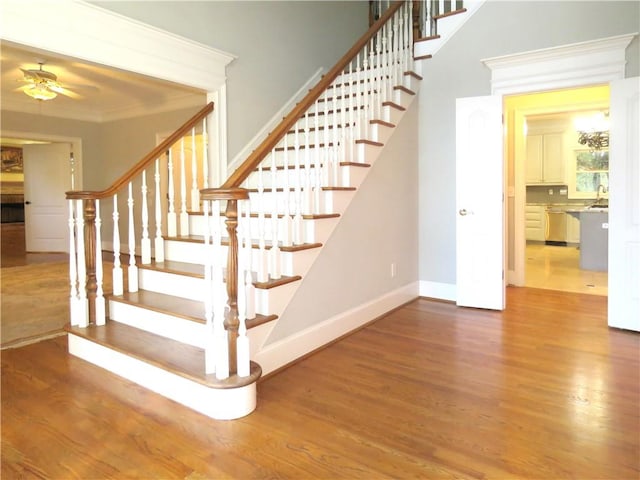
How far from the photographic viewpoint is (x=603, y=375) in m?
2.53

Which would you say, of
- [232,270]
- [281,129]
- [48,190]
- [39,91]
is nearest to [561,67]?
[281,129]

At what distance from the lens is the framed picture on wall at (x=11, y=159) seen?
10.2 m

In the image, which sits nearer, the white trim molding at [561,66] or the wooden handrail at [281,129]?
the wooden handrail at [281,129]

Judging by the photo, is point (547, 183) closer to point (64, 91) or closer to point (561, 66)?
point (561, 66)

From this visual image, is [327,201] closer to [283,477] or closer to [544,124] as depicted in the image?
[283,477]

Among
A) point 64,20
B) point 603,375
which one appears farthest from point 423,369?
point 64,20

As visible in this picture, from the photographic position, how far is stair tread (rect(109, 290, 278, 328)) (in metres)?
2.48

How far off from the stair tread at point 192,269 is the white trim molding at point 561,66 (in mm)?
2535

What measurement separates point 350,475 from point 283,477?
0.87ft

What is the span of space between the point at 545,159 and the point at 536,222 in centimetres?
136

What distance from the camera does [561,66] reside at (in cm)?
364

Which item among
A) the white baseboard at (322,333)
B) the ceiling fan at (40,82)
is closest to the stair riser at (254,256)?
the white baseboard at (322,333)

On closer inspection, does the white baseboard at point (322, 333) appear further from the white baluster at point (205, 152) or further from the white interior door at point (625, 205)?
the white interior door at point (625, 205)

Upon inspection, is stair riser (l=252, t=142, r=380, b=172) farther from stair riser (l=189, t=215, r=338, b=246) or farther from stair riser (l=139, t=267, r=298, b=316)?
stair riser (l=139, t=267, r=298, b=316)
